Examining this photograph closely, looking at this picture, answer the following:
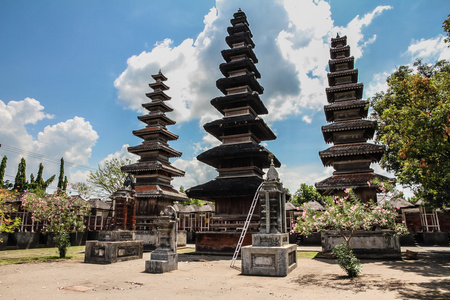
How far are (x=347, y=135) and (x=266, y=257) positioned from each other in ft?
54.5

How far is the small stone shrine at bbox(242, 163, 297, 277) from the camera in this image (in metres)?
10.1

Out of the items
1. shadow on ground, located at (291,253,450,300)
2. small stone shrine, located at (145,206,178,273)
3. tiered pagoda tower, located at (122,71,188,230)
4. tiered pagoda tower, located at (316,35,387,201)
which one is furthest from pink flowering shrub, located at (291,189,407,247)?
tiered pagoda tower, located at (122,71,188,230)

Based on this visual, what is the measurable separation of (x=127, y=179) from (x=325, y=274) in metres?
12.2

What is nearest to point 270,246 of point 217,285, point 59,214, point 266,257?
point 266,257

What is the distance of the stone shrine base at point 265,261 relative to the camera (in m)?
9.98

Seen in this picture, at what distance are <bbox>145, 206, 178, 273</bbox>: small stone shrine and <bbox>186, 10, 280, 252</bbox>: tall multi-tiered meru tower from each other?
7718 millimetres

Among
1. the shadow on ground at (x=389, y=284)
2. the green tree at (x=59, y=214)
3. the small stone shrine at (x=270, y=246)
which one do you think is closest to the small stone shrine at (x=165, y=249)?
the small stone shrine at (x=270, y=246)

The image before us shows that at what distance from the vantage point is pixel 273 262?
10.1 meters

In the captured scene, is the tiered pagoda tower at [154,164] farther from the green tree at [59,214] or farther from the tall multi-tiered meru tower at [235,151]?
the tall multi-tiered meru tower at [235,151]

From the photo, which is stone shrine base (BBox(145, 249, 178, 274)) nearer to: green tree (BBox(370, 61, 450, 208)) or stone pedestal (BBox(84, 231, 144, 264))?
stone pedestal (BBox(84, 231, 144, 264))

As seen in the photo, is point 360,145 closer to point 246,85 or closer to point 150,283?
point 246,85

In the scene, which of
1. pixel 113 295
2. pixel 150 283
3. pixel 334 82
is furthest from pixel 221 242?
pixel 334 82

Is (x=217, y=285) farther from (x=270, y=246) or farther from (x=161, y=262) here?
(x=161, y=262)

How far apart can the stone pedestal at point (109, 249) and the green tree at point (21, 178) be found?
42044 mm
